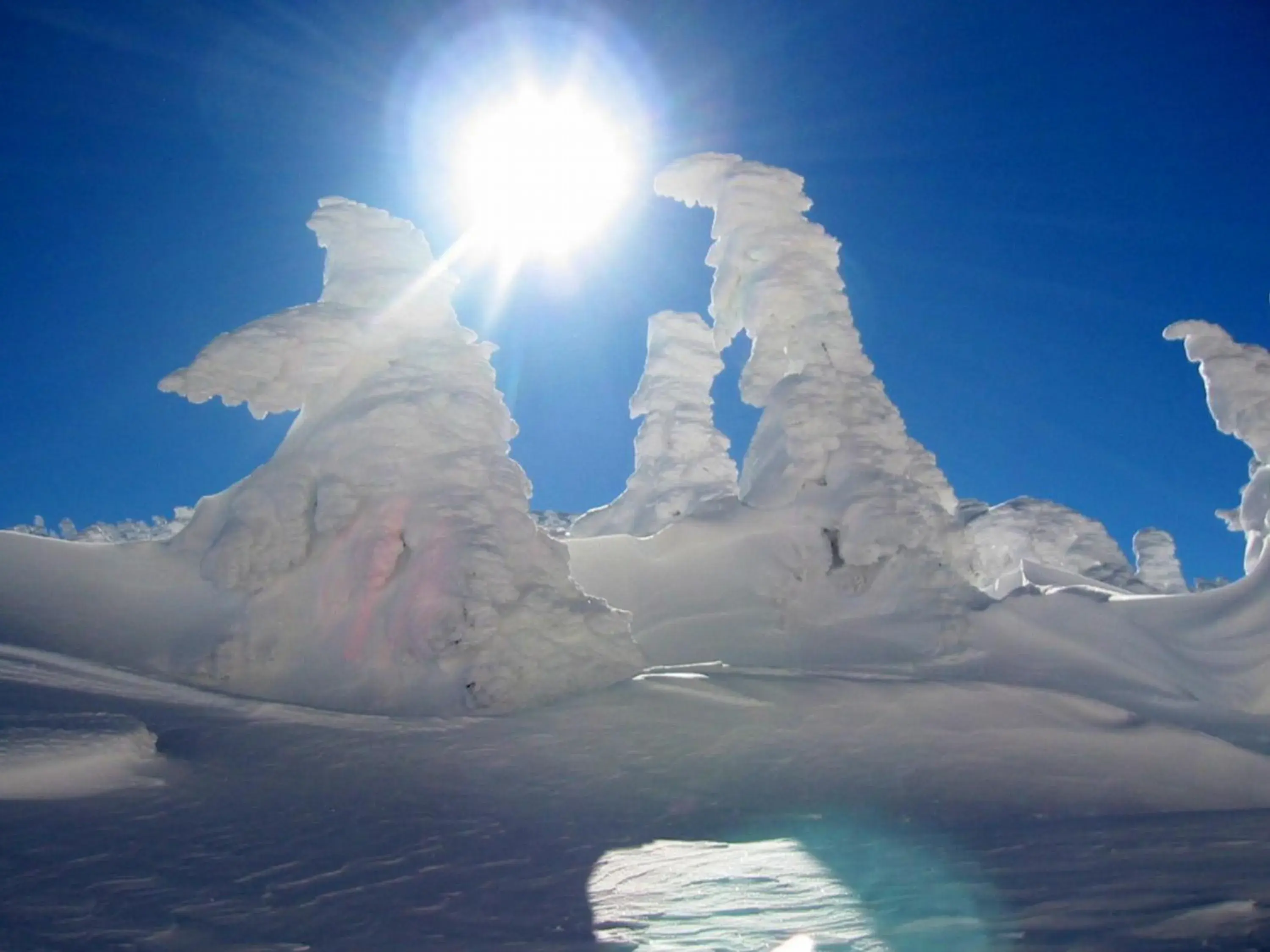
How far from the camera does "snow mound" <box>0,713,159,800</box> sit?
6.81m

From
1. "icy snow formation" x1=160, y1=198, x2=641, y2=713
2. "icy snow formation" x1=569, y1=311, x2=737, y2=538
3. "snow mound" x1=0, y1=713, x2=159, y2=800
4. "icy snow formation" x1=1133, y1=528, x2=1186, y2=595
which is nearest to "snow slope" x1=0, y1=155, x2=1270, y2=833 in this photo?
"icy snow formation" x1=160, y1=198, x2=641, y2=713

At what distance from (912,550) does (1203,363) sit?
12.7 m

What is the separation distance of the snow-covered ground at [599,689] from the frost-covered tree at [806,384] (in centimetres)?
9

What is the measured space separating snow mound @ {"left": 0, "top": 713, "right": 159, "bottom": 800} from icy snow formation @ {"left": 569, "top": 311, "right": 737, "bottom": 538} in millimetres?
25638

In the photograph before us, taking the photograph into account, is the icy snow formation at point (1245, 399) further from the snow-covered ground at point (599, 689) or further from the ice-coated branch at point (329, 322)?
the ice-coated branch at point (329, 322)

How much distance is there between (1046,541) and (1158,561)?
10799 mm

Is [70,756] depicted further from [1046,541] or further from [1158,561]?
[1158,561]

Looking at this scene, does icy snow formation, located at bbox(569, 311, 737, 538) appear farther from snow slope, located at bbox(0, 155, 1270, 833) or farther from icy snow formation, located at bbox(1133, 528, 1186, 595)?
icy snow formation, located at bbox(1133, 528, 1186, 595)

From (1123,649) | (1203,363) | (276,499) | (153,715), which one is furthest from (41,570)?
(1203,363)

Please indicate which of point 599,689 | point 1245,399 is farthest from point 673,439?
point 599,689

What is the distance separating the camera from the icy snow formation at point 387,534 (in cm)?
1217

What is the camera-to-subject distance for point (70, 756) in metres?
7.11

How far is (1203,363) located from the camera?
25.3 m

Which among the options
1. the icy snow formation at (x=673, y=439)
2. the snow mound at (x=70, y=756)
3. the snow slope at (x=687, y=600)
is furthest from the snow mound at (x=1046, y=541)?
the snow mound at (x=70, y=756)
